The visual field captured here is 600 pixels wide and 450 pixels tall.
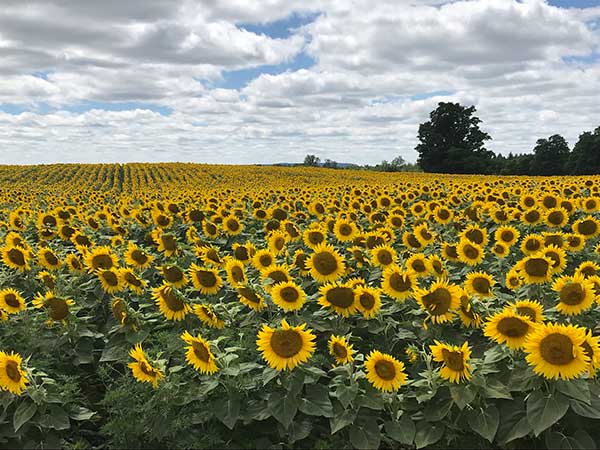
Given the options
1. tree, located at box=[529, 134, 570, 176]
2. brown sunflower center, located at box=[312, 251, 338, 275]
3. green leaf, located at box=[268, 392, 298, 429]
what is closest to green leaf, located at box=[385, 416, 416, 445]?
green leaf, located at box=[268, 392, 298, 429]

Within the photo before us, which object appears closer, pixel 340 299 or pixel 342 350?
pixel 342 350

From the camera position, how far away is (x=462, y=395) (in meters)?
3.76

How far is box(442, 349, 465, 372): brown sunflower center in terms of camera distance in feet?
12.4

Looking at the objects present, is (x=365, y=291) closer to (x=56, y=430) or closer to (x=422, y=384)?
(x=422, y=384)

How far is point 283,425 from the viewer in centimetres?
408

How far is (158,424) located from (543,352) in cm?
283

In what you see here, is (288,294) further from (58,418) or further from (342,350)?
(58,418)

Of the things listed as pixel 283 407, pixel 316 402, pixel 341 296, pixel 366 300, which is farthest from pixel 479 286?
pixel 283 407

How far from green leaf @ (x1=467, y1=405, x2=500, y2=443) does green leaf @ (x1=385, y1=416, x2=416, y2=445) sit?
0.42 m

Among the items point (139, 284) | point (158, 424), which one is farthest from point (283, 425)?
point (139, 284)

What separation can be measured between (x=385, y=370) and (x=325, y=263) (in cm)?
168

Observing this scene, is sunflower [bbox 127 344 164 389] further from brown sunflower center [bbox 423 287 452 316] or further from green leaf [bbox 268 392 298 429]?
brown sunflower center [bbox 423 287 452 316]

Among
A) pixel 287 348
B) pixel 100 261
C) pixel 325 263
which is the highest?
pixel 325 263

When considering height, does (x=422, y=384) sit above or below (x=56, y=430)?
above
